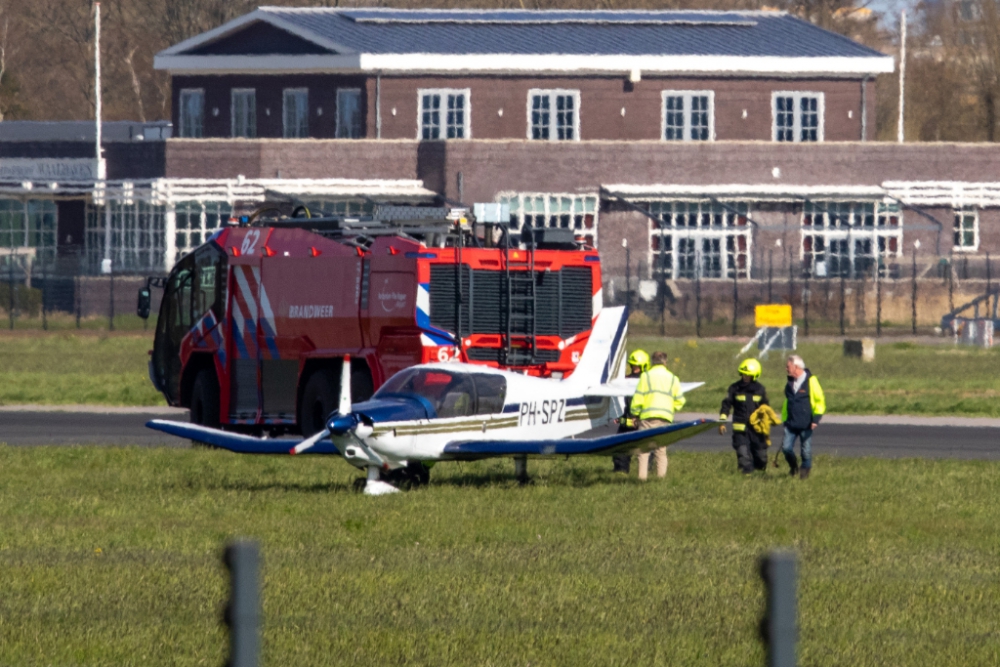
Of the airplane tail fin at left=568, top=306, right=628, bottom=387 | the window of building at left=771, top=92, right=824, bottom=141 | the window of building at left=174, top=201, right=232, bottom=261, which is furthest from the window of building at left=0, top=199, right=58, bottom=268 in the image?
the airplane tail fin at left=568, top=306, right=628, bottom=387

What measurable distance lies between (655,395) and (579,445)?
2165 millimetres

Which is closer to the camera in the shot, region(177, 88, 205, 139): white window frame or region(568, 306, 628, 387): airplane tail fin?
region(568, 306, 628, 387): airplane tail fin

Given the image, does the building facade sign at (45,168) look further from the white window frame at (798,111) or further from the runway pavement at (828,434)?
the runway pavement at (828,434)

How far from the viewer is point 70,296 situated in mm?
60938

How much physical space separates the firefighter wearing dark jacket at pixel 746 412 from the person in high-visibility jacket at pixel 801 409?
351 mm

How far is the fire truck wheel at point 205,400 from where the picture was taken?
89.7 ft

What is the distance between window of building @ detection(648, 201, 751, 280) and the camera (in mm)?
62812

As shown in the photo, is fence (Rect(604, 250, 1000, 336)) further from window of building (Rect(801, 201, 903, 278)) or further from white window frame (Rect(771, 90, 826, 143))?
white window frame (Rect(771, 90, 826, 143))

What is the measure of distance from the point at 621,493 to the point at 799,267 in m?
43.7

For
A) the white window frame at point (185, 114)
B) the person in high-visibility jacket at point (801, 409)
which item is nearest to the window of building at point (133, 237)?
the white window frame at point (185, 114)

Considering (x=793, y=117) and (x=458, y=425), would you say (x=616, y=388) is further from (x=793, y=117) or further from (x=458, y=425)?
(x=793, y=117)

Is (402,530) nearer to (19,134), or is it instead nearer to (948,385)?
(948,385)

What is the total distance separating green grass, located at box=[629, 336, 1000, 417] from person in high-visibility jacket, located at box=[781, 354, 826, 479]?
1212 cm

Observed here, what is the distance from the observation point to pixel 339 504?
18312 mm
